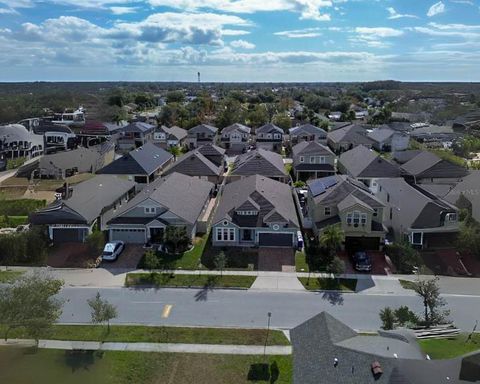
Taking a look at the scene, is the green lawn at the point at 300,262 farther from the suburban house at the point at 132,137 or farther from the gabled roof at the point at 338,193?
the suburban house at the point at 132,137

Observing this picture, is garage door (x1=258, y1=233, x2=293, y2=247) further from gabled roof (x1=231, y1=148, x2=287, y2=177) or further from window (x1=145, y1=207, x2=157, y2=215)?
gabled roof (x1=231, y1=148, x2=287, y2=177)

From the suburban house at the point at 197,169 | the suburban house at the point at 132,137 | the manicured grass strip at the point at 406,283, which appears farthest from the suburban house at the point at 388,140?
the manicured grass strip at the point at 406,283

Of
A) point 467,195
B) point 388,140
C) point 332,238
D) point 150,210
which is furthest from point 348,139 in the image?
point 150,210

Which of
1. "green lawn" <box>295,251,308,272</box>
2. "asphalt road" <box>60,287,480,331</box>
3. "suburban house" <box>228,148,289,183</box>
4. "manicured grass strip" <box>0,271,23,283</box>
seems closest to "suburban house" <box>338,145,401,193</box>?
"suburban house" <box>228,148,289,183</box>

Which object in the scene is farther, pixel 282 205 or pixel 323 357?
pixel 282 205

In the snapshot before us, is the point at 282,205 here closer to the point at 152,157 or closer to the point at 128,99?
the point at 152,157

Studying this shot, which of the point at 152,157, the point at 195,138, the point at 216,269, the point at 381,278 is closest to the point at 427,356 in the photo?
the point at 381,278
